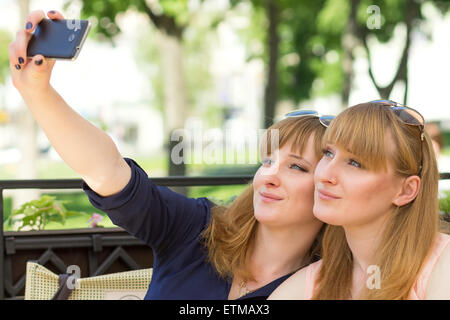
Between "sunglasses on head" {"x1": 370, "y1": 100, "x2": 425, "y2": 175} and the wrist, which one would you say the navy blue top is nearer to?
the wrist

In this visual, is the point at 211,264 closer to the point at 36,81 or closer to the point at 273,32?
the point at 36,81

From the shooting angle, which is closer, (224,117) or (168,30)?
(168,30)

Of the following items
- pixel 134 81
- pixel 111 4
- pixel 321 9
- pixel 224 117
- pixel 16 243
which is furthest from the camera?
pixel 134 81

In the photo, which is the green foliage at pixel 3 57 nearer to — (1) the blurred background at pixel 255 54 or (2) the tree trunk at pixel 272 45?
(1) the blurred background at pixel 255 54

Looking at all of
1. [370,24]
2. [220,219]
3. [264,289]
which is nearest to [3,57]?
[370,24]

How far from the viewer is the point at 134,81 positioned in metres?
44.2

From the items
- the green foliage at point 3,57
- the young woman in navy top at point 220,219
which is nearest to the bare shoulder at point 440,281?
the young woman in navy top at point 220,219

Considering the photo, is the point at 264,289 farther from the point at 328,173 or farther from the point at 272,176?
the point at 328,173

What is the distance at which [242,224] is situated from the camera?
7.80 ft

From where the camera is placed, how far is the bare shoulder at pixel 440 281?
175cm
